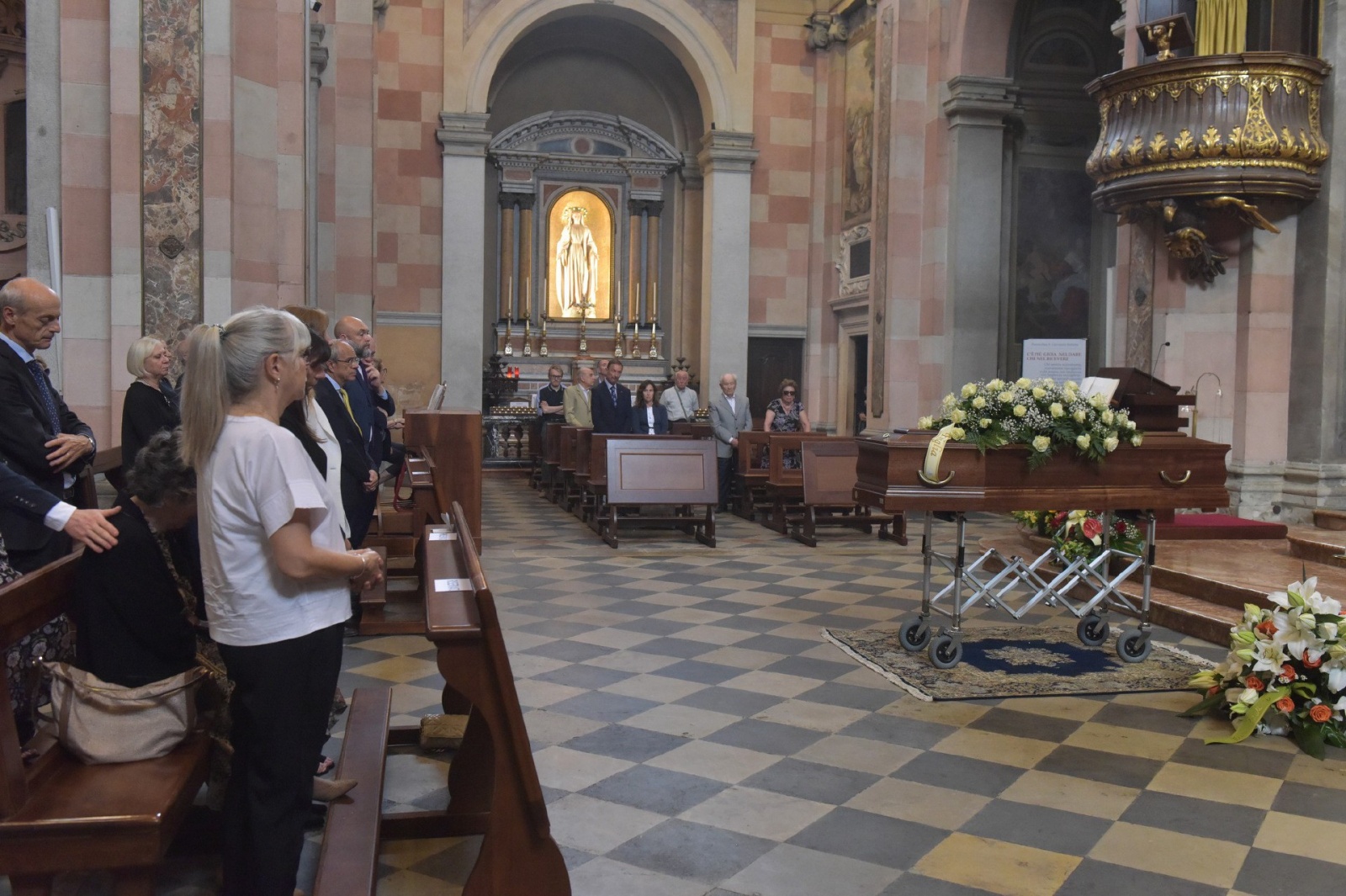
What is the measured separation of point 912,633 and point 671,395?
820 cm

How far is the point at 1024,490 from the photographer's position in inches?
227

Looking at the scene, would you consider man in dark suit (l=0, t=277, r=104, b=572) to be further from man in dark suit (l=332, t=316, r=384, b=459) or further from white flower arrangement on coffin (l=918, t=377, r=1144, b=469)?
white flower arrangement on coffin (l=918, t=377, r=1144, b=469)

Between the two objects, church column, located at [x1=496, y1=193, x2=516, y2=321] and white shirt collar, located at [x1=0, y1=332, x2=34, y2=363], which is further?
church column, located at [x1=496, y1=193, x2=516, y2=321]

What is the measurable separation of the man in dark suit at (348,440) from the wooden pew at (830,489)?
522cm

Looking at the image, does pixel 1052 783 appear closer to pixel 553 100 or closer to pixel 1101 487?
pixel 1101 487

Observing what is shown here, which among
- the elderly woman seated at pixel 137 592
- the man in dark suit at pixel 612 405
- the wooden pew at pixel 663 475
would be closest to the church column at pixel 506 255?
the man in dark suit at pixel 612 405

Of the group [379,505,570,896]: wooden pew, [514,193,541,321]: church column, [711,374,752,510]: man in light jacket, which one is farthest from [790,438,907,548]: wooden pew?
[514,193,541,321]: church column

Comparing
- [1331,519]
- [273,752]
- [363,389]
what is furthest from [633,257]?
[273,752]

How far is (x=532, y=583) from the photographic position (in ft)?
26.3

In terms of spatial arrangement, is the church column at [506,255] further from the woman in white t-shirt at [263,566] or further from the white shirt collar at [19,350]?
the woman in white t-shirt at [263,566]

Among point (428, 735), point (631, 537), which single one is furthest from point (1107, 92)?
point (428, 735)

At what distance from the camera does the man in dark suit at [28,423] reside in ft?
13.3

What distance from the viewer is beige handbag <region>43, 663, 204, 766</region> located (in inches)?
113

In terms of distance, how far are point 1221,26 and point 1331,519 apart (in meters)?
4.05
